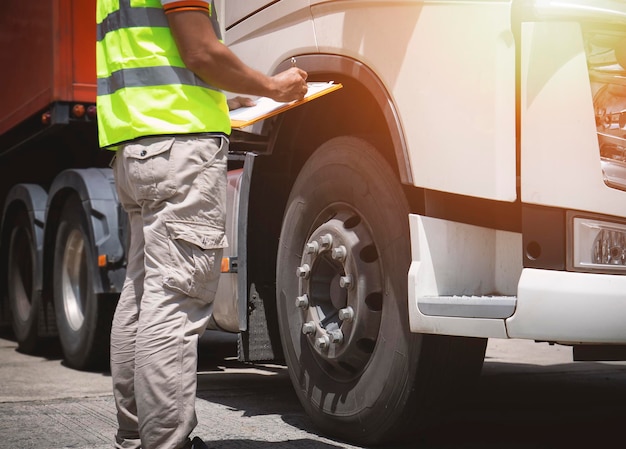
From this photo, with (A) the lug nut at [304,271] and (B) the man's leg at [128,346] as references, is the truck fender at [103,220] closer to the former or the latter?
(A) the lug nut at [304,271]

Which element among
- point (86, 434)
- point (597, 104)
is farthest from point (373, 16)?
point (86, 434)

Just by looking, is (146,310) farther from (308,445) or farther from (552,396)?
(552,396)

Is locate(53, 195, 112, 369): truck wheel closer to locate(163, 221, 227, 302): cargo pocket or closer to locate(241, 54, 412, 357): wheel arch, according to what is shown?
locate(241, 54, 412, 357): wheel arch

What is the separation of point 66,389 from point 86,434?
5.39ft

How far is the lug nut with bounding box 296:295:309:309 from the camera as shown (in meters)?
3.92

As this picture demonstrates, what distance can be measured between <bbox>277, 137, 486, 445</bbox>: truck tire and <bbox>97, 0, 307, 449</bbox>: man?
2.16 ft

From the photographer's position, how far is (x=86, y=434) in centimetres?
415

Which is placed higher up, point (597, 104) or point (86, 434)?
point (597, 104)

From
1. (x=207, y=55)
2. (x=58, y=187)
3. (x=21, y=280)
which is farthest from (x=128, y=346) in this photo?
(x=21, y=280)

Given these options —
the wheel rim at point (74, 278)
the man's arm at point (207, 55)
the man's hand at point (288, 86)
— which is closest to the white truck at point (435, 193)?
the man's hand at point (288, 86)

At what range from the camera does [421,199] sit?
3.48 metres

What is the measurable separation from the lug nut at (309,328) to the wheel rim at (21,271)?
443 cm

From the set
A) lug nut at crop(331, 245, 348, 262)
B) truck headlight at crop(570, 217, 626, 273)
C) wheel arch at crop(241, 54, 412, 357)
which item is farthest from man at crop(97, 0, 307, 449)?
truck headlight at crop(570, 217, 626, 273)

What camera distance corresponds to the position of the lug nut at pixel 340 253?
3727 millimetres
